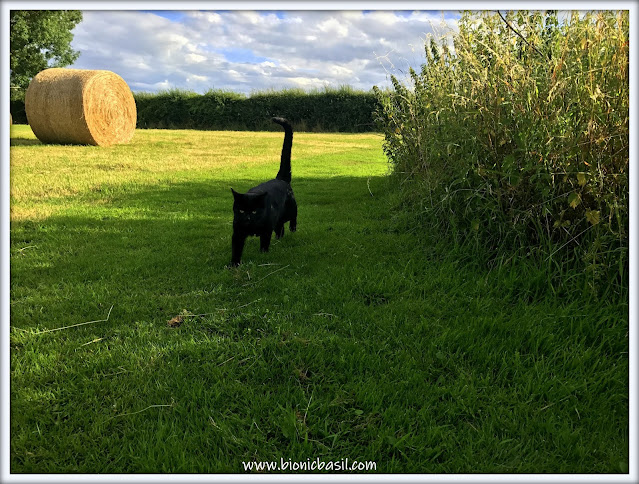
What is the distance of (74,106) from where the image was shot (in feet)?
A: 35.9

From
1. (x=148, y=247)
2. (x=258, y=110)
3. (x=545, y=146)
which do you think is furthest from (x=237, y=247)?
(x=258, y=110)

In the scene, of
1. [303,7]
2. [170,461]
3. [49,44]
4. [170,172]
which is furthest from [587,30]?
[49,44]

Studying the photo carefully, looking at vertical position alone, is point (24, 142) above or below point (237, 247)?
above

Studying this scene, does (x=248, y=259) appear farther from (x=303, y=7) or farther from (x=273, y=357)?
(x=303, y=7)

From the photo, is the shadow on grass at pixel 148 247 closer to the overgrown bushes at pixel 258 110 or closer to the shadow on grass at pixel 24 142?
the shadow on grass at pixel 24 142

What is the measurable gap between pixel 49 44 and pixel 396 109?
83.0ft

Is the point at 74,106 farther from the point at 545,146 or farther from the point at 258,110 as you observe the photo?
the point at 258,110

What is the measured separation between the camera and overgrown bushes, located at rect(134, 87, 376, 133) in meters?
27.0

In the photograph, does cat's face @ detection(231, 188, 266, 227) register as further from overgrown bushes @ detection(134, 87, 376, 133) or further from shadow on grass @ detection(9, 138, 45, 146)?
overgrown bushes @ detection(134, 87, 376, 133)

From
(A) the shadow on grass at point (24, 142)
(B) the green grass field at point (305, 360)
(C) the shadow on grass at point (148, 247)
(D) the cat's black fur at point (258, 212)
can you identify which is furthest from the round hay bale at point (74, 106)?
(D) the cat's black fur at point (258, 212)

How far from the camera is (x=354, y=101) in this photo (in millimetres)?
26828

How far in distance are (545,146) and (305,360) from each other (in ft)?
7.74

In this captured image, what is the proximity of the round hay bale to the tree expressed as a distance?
13087 millimetres

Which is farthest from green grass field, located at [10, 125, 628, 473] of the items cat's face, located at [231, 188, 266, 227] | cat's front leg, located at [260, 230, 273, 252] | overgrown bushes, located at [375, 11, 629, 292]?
cat's face, located at [231, 188, 266, 227]
